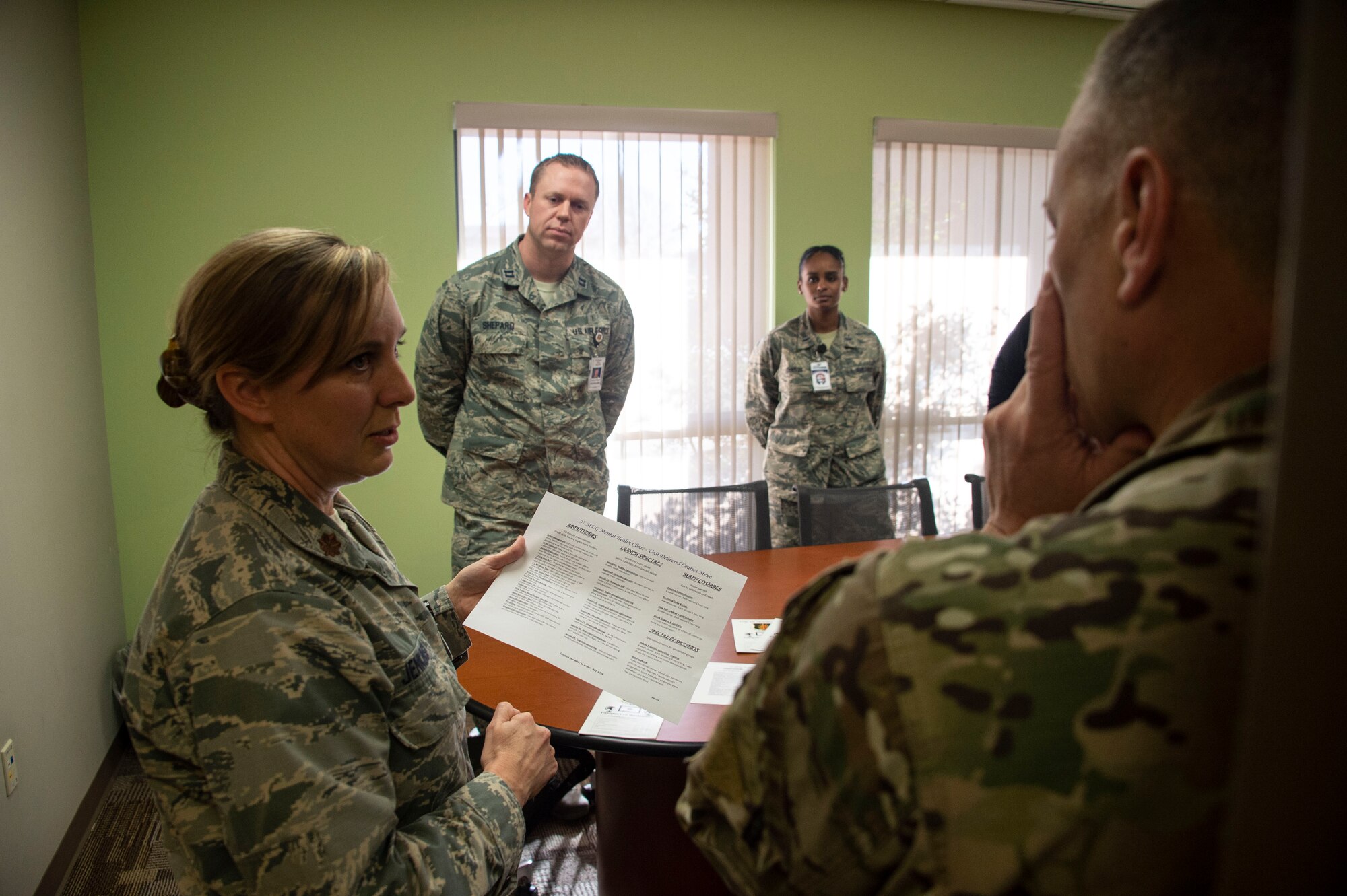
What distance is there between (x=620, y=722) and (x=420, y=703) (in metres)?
0.56

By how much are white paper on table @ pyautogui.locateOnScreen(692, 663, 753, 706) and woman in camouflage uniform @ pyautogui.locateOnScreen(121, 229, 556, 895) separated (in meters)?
0.46

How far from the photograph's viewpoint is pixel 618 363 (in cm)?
318

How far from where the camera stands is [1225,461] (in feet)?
1.41

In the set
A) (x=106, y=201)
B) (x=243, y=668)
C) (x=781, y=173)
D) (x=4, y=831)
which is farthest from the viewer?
(x=781, y=173)

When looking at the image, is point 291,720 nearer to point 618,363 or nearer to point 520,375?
point 520,375

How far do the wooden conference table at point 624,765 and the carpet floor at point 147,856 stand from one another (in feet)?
1.93

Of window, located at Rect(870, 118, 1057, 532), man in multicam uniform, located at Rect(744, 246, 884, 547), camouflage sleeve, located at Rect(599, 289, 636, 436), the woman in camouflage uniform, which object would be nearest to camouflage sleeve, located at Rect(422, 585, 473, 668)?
the woman in camouflage uniform

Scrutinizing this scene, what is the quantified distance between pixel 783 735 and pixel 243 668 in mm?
634

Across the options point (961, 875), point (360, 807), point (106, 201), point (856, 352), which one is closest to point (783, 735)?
point (961, 875)

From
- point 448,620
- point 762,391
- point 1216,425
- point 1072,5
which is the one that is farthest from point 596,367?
point 1072,5

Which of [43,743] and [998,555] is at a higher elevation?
[998,555]

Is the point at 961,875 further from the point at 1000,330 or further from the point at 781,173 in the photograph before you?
the point at 1000,330

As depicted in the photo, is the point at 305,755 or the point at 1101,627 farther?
the point at 305,755

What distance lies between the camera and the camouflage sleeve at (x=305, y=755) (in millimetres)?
833
